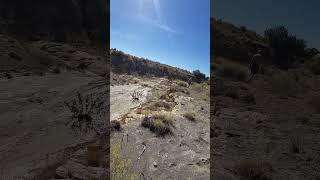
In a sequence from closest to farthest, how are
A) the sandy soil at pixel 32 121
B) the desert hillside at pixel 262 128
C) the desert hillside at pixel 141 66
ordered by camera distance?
the desert hillside at pixel 262 128, the sandy soil at pixel 32 121, the desert hillside at pixel 141 66

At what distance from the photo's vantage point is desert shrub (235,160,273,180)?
7168 mm

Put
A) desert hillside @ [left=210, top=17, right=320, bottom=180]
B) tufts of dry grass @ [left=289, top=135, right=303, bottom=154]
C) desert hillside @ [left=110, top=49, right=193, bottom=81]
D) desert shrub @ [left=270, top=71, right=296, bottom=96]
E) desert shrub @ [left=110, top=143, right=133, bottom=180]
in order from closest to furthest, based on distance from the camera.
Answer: desert shrub @ [left=110, top=143, right=133, bottom=180]
desert hillside @ [left=210, top=17, right=320, bottom=180]
tufts of dry grass @ [left=289, top=135, right=303, bottom=154]
desert shrub @ [left=270, top=71, right=296, bottom=96]
desert hillside @ [left=110, top=49, right=193, bottom=81]

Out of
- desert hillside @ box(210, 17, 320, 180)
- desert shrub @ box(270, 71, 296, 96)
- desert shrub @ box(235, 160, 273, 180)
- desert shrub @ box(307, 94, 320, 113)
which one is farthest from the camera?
desert shrub @ box(270, 71, 296, 96)

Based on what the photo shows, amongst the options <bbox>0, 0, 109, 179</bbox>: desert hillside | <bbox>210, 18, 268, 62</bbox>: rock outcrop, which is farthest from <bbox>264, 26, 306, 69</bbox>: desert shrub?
<bbox>0, 0, 109, 179</bbox>: desert hillside

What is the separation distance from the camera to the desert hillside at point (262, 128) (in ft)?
25.1

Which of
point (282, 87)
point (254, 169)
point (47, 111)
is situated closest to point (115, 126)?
point (47, 111)

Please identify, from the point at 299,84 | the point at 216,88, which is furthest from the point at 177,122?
the point at 299,84

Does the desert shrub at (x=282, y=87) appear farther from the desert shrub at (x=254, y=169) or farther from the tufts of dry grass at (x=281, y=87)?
the desert shrub at (x=254, y=169)

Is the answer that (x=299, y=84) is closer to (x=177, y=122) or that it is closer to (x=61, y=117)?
(x=177, y=122)

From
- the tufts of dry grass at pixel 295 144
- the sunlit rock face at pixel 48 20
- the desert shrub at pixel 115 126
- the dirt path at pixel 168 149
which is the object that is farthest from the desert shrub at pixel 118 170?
the sunlit rock face at pixel 48 20

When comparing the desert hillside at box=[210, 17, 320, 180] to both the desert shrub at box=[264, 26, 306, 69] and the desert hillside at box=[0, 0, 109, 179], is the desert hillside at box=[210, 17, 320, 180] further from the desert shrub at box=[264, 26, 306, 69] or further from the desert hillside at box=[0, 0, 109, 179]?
the desert shrub at box=[264, 26, 306, 69]

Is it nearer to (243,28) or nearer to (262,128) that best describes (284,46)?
(243,28)

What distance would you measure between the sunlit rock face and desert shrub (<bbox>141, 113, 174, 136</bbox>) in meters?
30.4

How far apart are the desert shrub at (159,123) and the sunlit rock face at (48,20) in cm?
3043
